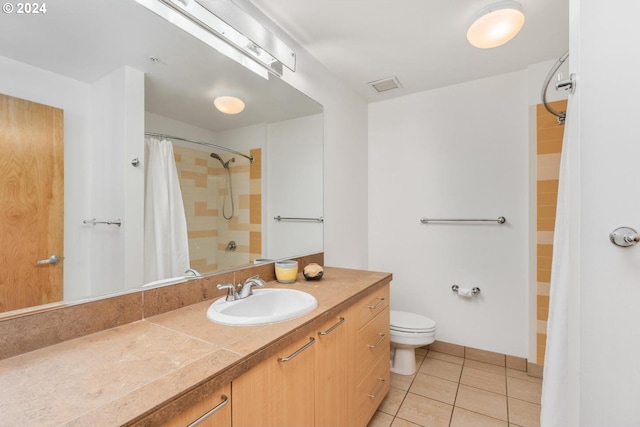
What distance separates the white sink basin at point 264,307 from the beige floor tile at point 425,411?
1.07 metres

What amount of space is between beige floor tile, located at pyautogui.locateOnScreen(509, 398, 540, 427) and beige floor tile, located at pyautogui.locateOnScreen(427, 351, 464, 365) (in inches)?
19.4

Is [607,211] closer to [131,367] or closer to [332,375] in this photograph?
[332,375]

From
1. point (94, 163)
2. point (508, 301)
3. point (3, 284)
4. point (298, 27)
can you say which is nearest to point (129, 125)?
point (94, 163)

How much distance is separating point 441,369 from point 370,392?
98cm

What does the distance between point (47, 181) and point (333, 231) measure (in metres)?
1.69

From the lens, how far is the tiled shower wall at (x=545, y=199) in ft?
6.52

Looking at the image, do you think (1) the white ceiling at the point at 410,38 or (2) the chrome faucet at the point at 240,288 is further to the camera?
(1) the white ceiling at the point at 410,38

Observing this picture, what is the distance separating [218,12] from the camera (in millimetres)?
1246

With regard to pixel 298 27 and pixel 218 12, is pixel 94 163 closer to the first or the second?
pixel 218 12

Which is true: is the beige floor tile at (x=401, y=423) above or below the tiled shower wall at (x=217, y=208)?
below

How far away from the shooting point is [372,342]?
1.56 m

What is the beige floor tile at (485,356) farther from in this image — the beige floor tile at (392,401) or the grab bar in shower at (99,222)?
the grab bar in shower at (99,222)

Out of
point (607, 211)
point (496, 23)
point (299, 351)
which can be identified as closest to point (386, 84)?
point (496, 23)

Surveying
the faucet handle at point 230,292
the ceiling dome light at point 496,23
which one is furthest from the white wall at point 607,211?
the faucet handle at point 230,292
